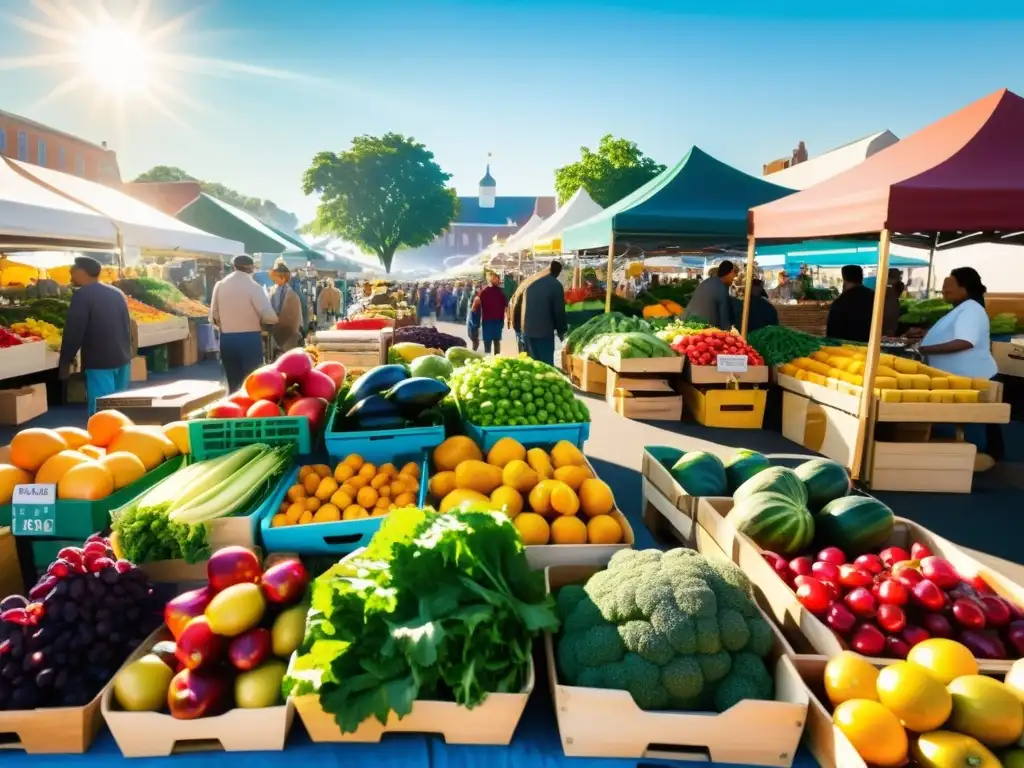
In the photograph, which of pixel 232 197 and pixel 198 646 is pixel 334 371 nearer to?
pixel 198 646

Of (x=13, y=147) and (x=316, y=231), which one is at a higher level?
(x=13, y=147)

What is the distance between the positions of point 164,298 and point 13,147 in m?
39.0

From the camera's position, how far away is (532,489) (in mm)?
2830

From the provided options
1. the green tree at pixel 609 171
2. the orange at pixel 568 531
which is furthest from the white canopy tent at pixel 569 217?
the green tree at pixel 609 171

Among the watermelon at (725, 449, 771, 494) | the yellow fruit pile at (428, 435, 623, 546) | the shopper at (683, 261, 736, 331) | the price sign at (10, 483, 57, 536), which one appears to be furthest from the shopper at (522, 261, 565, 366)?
the price sign at (10, 483, 57, 536)

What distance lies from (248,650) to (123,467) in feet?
4.23

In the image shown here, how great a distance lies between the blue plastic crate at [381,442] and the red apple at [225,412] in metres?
0.41

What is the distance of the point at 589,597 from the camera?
6.73 ft

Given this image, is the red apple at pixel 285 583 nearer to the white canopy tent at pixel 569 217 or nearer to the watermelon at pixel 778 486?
the watermelon at pixel 778 486

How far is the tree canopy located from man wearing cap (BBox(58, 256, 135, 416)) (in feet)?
141

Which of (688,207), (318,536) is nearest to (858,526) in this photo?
(318,536)

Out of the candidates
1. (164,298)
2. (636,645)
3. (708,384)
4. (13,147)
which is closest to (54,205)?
(164,298)

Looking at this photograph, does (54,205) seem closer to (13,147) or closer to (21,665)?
(21,665)

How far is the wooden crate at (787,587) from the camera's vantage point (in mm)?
2016
